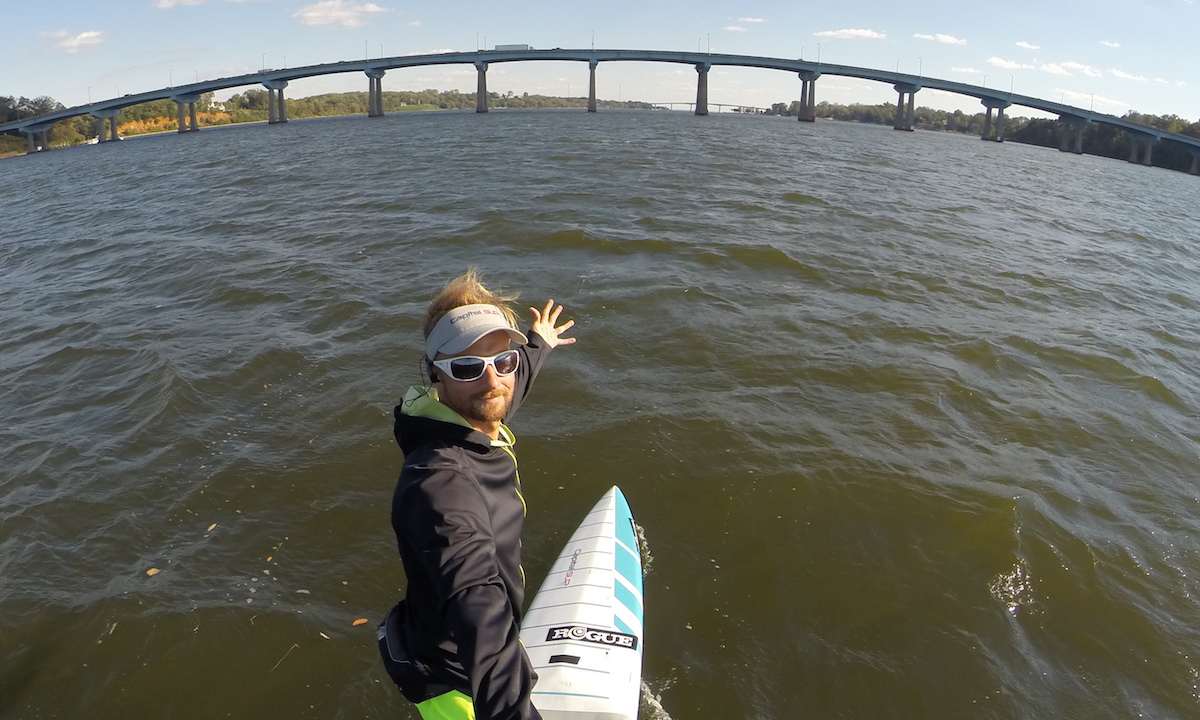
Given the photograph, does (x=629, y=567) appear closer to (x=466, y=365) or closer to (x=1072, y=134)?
(x=466, y=365)

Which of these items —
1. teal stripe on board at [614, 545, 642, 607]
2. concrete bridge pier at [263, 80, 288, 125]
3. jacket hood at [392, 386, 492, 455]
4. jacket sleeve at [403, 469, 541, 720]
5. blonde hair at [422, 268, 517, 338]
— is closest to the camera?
jacket sleeve at [403, 469, 541, 720]

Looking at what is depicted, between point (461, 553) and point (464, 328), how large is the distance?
3.33 ft

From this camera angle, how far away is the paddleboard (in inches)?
154

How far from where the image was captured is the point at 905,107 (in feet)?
388

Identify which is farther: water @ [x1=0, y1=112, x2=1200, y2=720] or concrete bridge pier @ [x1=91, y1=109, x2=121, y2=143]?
concrete bridge pier @ [x1=91, y1=109, x2=121, y2=143]

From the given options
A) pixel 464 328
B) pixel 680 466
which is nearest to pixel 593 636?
pixel 464 328

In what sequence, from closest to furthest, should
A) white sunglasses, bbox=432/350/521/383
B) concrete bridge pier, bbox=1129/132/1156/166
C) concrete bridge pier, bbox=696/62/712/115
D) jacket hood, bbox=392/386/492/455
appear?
jacket hood, bbox=392/386/492/455, white sunglasses, bbox=432/350/521/383, concrete bridge pier, bbox=1129/132/1156/166, concrete bridge pier, bbox=696/62/712/115

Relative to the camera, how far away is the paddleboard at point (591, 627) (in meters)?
3.91

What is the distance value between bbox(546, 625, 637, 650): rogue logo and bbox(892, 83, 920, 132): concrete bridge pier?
5100 inches

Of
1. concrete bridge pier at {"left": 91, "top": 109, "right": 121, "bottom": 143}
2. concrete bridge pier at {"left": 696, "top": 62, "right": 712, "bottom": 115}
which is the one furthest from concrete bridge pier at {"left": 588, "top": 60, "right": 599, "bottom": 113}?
concrete bridge pier at {"left": 91, "top": 109, "right": 121, "bottom": 143}

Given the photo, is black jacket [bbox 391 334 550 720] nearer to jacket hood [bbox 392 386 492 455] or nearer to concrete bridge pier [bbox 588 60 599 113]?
jacket hood [bbox 392 386 492 455]

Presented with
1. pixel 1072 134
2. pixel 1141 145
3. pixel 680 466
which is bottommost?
pixel 680 466

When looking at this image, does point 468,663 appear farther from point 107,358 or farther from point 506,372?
point 107,358

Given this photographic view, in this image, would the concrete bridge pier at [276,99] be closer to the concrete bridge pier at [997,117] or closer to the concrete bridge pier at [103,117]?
the concrete bridge pier at [103,117]
